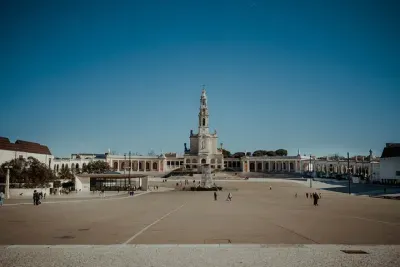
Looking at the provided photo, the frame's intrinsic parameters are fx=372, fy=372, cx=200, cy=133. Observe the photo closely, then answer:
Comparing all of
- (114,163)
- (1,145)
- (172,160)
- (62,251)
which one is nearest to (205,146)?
(172,160)

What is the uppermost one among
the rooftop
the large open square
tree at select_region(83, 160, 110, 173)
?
the rooftop

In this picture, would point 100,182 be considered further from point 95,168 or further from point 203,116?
point 203,116

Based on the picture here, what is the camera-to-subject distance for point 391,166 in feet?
272

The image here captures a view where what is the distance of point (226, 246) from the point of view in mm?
15164

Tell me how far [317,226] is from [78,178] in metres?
41.5

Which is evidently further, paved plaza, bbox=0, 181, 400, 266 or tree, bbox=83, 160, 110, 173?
tree, bbox=83, 160, 110, 173

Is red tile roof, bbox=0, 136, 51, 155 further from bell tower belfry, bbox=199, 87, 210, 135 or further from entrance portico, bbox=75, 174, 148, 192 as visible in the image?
bell tower belfry, bbox=199, 87, 210, 135

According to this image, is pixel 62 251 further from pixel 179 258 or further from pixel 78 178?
pixel 78 178

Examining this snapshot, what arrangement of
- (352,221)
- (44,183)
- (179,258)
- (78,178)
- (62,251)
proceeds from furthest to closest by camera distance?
(78,178) → (44,183) → (352,221) → (62,251) → (179,258)

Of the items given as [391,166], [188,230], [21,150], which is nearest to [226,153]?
[391,166]

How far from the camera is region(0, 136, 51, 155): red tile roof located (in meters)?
66.5

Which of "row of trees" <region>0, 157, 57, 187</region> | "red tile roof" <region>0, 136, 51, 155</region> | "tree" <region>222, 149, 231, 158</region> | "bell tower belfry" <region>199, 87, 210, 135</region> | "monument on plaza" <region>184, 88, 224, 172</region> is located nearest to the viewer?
"row of trees" <region>0, 157, 57, 187</region>

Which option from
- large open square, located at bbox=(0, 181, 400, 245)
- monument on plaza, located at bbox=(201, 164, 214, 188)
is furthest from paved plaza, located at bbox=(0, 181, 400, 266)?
monument on plaza, located at bbox=(201, 164, 214, 188)

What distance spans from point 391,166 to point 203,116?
272 feet
